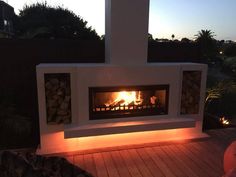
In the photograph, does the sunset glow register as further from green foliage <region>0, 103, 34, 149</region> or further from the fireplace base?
green foliage <region>0, 103, 34, 149</region>

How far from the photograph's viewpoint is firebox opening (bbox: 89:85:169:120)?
113 inches

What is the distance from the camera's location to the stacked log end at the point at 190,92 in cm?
316

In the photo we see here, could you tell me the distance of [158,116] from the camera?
310cm

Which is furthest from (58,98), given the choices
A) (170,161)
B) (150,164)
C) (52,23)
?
(52,23)

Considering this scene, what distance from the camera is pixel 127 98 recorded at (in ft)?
10.1

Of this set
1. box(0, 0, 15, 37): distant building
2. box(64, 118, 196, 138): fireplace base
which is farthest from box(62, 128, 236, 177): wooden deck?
box(0, 0, 15, 37): distant building

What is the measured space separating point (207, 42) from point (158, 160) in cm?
273

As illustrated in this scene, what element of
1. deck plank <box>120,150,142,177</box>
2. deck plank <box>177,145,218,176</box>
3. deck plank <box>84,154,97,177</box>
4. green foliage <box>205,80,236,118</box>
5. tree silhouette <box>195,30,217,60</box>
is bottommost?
deck plank <box>84,154,97,177</box>

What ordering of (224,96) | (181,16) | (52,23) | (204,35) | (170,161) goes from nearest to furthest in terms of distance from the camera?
(170,161), (224,96), (204,35), (181,16), (52,23)

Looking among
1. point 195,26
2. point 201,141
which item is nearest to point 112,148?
point 201,141

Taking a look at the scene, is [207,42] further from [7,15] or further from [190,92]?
[7,15]

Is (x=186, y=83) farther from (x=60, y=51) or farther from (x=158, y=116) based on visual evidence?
(x=60, y=51)

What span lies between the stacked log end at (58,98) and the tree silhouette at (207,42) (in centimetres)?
285

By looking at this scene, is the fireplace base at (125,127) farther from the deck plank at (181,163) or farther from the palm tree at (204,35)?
the palm tree at (204,35)
